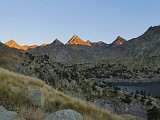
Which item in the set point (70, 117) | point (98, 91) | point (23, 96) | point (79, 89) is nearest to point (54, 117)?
point (70, 117)

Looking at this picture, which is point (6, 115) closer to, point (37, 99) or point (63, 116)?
point (63, 116)

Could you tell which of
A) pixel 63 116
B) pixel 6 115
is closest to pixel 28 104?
pixel 6 115

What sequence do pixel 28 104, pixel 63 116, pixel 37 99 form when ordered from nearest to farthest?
pixel 63 116
pixel 28 104
pixel 37 99

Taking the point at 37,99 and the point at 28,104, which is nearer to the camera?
the point at 28,104

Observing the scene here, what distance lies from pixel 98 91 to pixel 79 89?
421 inches

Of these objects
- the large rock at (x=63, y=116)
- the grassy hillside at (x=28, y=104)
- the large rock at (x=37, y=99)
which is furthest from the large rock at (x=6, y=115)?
Result: the large rock at (x=37, y=99)

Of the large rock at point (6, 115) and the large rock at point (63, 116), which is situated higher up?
the large rock at point (63, 116)

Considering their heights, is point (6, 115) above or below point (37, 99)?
below

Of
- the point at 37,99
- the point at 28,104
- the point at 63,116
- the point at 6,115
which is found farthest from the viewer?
the point at 37,99

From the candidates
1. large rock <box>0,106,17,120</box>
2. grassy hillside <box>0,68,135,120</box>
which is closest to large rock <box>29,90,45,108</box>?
grassy hillside <box>0,68,135,120</box>

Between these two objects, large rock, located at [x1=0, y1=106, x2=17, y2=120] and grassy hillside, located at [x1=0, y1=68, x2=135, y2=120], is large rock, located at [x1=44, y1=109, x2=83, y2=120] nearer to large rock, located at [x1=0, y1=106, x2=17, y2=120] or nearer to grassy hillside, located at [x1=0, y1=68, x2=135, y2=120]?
large rock, located at [x1=0, y1=106, x2=17, y2=120]

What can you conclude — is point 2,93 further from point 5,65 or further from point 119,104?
point 119,104

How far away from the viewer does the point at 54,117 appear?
894cm

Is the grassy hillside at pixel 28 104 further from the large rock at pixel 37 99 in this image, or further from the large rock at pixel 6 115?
the large rock at pixel 6 115
